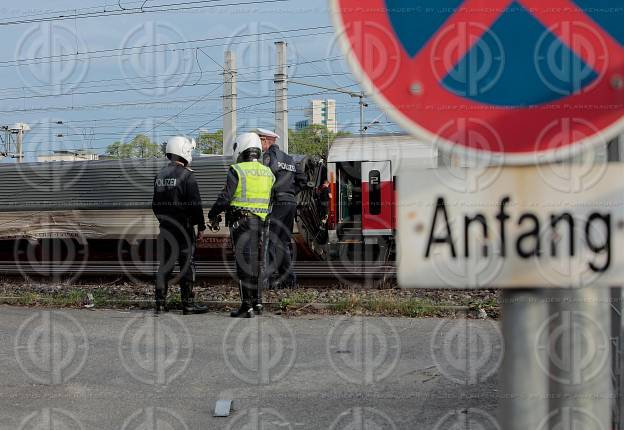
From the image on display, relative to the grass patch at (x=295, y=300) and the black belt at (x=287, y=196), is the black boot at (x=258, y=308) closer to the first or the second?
the grass patch at (x=295, y=300)

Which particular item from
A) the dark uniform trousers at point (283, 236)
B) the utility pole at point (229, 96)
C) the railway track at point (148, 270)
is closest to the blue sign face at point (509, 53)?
the dark uniform trousers at point (283, 236)

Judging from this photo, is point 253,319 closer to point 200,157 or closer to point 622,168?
point 622,168

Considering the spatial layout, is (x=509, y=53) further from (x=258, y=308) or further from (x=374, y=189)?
(x=374, y=189)

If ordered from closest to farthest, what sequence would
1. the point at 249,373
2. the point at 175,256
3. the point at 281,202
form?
1. the point at 249,373
2. the point at 175,256
3. the point at 281,202

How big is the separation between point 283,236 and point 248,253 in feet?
7.05

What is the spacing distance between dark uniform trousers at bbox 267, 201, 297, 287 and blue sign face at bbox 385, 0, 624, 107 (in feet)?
25.0

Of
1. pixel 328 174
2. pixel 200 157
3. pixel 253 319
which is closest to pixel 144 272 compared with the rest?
Answer: pixel 200 157

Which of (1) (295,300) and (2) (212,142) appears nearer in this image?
(1) (295,300)

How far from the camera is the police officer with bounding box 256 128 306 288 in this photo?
9094 millimetres

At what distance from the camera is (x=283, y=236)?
9.51 meters

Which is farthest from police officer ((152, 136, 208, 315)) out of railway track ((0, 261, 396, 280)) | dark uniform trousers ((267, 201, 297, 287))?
railway track ((0, 261, 396, 280))

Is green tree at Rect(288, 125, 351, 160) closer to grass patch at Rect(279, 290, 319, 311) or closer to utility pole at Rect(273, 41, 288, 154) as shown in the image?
utility pole at Rect(273, 41, 288, 154)

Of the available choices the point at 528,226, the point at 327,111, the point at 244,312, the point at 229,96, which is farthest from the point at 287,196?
the point at 327,111

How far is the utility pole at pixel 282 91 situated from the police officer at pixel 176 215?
1754 cm
